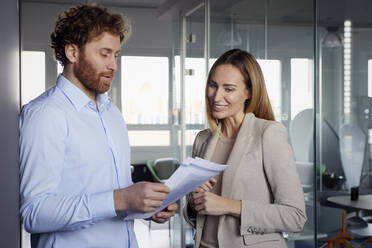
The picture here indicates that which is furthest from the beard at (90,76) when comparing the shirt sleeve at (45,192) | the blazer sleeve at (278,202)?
the blazer sleeve at (278,202)

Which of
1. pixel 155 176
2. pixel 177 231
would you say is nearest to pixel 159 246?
pixel 177 231

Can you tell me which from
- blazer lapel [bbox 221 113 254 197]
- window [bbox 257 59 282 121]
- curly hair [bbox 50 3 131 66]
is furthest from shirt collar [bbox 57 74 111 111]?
window [bbox 257 59 282 121]

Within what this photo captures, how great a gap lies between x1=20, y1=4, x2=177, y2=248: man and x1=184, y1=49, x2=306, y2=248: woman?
0.22 metres

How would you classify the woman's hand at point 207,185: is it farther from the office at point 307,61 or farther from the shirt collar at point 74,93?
the office at point 307,61

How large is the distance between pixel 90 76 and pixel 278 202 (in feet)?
2.65

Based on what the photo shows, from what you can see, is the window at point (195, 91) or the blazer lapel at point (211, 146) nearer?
the blazer lapel at point (211, 146)

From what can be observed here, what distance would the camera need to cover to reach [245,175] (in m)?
1.76

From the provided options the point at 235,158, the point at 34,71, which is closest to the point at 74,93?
the point at 235,158

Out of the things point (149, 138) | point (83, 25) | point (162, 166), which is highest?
point (83, 25)

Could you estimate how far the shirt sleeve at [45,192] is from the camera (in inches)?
49.0

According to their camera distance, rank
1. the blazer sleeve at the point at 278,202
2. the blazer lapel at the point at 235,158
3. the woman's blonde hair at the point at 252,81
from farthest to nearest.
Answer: the woman's blonde hair at the point at 252,81, the blazer lapel at the point at 235,158, the blazer sleeve at the point at 278,202

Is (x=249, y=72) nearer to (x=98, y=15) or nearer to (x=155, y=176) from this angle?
Result: (x=98, y=15)

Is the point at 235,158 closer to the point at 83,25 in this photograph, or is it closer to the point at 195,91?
the point at 83,25

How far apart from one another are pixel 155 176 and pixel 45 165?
23.6 ft
